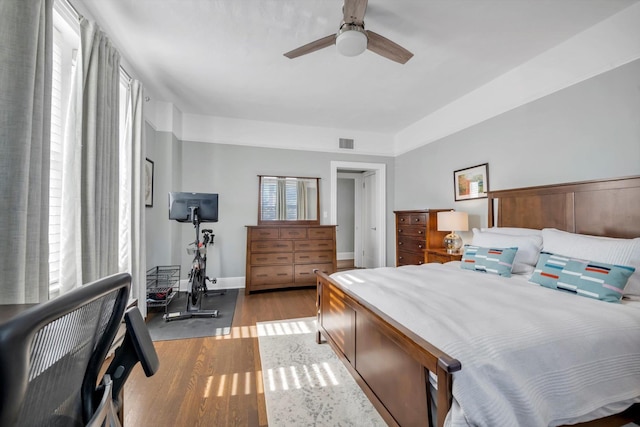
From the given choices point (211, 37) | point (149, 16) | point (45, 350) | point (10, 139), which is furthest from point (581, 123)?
point (10, 139)

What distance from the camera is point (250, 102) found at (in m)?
3.80

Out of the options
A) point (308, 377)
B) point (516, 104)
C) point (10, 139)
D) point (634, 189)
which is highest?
point (516, 104)

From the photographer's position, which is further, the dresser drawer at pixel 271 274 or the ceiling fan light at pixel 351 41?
the dresser drawer at pixel 271 274

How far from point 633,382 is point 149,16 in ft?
12.7

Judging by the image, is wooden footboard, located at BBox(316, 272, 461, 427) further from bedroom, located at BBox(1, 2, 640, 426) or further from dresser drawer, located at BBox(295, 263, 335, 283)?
bedroom, located at BBox(1, 2, 640, 426)

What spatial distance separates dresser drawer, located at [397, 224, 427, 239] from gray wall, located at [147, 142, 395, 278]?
175 centimetres

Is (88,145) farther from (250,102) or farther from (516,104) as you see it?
(516,104)

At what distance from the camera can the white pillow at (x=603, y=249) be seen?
1.70 meters

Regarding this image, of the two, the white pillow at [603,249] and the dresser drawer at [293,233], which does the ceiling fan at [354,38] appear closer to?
the white pillow at [603,249]

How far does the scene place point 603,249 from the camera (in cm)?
185

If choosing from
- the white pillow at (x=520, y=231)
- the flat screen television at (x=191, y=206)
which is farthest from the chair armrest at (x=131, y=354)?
the white pillow at (x=520, y=231)

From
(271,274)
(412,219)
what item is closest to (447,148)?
(412,219)

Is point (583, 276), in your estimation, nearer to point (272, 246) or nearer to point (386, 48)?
point (386, 48)

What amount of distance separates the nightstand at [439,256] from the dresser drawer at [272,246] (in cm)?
203
